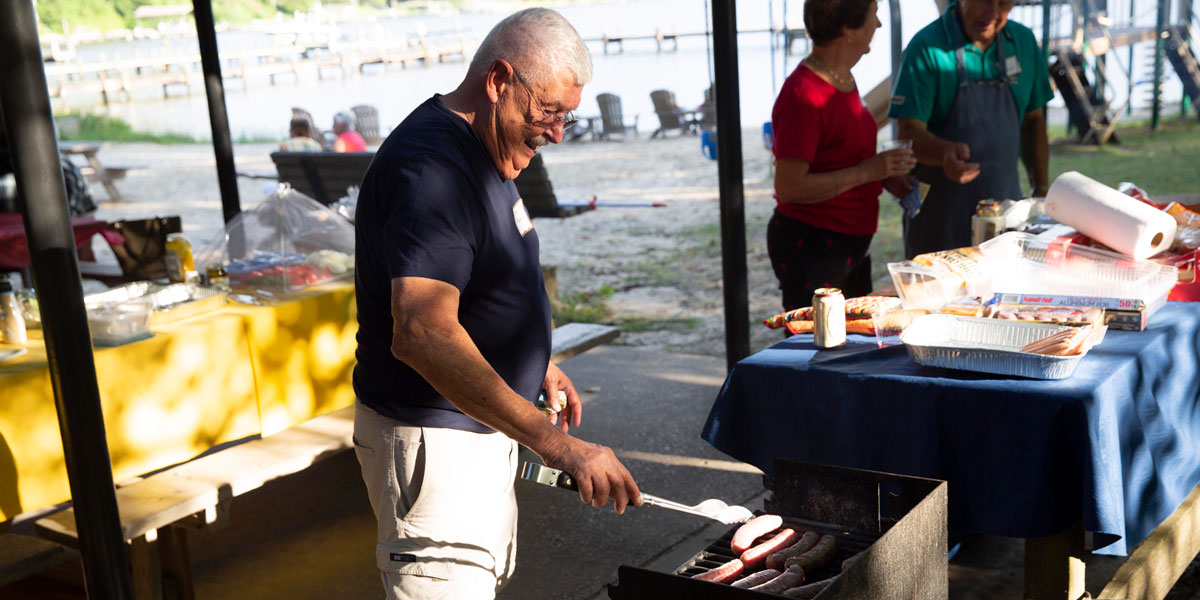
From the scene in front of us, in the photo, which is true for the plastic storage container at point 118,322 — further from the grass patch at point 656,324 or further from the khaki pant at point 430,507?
the grass patch at point 656,324

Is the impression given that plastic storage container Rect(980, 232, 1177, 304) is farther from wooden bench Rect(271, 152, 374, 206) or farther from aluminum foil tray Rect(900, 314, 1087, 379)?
wooden bench Rect(271, 152, 374, 206)

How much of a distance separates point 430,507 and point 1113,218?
2.09 metres

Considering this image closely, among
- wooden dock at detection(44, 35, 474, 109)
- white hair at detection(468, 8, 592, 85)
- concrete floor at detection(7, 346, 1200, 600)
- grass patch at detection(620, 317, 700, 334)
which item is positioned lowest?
grass patch at detection(620, 317, 700, 334)

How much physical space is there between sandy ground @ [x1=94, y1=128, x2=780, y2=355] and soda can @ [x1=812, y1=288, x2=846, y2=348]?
8.88ft

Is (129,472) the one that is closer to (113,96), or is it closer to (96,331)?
(96,331)

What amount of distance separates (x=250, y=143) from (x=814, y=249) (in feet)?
78.0

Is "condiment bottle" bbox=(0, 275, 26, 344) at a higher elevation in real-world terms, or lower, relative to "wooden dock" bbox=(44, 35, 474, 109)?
lower

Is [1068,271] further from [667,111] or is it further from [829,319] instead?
[667,111]

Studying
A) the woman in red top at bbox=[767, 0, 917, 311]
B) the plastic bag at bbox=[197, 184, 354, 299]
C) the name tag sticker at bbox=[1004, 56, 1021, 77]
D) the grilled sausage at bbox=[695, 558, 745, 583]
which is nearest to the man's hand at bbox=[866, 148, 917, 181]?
the woman in red top at bbox=[767, 0, 917, 311]

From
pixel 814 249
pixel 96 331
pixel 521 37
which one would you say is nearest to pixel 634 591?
pixel 521 37

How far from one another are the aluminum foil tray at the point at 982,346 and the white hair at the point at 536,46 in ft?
3.50

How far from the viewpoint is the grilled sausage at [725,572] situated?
183 centimetres

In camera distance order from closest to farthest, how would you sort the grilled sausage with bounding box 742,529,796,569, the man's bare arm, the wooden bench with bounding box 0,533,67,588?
1. the man's bare arm
2. the grilled sausage with bounding box 742,529,796,569
3. the wooden bench with bounding box 0,533,67,588

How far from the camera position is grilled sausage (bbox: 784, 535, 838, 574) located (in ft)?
6.05
